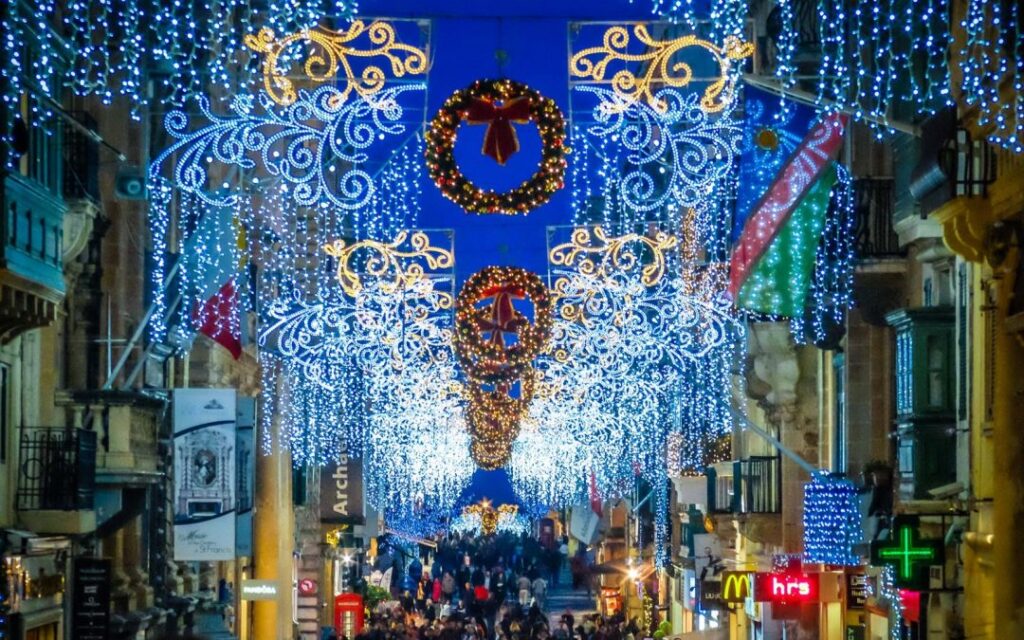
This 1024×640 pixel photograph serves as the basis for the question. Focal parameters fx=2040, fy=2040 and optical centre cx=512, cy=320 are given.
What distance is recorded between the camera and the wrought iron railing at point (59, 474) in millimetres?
22859

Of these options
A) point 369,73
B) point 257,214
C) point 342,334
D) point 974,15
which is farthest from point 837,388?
point 974,15

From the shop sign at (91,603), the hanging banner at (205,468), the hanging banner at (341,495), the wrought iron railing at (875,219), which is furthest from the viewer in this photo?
the hanging banner at (341,495)

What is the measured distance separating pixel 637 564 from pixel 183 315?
34.4 meters

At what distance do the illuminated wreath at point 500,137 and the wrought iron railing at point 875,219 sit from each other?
6.90 metres

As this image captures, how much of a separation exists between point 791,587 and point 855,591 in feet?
3.03

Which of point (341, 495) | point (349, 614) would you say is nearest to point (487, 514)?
point (341, 495)

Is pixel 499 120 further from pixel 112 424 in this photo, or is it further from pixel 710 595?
pixel 710 595

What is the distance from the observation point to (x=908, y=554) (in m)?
21.1

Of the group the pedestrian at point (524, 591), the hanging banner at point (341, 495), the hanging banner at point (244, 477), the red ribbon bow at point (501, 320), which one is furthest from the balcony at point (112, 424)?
the pedestrian at point (524, 591)

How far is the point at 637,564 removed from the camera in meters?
60.3

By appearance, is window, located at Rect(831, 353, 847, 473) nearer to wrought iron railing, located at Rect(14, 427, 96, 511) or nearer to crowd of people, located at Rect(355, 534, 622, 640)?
wrought iron railing, located at Rect(14, 427, 96, 511)

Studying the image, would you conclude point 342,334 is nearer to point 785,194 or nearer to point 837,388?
point 837,388

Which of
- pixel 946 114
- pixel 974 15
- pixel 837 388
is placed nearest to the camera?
pixel 974 15

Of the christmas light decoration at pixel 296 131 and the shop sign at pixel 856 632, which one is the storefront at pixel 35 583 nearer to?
the christmas light decoration at pixel 296 131
